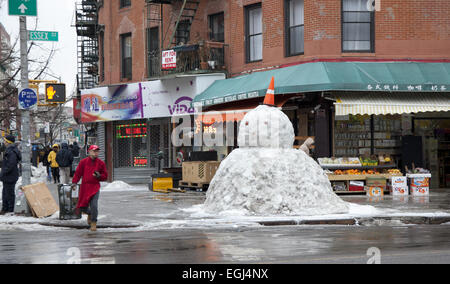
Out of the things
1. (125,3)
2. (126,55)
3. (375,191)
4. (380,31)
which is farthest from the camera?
(126,55)

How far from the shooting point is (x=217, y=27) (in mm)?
26062

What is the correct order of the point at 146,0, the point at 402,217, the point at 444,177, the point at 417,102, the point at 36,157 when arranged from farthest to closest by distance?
1. the point at 36,157
2. the point at 146,0
3. the point at 444,177
4. the point at 417,102
5. the point at 402,217

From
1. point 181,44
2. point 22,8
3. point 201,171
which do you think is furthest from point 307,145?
point 181,44

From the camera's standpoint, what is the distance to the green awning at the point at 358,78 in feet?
65.3

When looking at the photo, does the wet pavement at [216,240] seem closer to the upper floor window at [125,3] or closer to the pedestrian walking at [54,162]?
the pedestrian walking at [54,162]

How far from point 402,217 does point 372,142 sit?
317 inches

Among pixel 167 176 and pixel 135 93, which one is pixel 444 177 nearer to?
pixel 167 176

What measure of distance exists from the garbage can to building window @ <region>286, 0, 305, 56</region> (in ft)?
35.0

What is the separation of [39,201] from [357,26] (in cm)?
1224

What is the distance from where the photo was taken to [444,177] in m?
23.4

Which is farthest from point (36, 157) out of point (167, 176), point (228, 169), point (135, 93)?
point (228, 169)

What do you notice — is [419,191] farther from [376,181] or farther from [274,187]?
[274,187]

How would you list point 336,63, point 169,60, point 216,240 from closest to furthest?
1. point 216,240
2. point 336,63
3. point 169,60

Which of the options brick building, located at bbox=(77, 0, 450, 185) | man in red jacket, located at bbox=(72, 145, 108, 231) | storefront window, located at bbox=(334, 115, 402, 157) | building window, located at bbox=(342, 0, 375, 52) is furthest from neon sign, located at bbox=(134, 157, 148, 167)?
man in red jacket, located at bbox=(72, 145, 108, 231)
